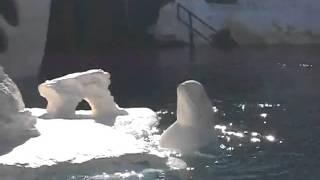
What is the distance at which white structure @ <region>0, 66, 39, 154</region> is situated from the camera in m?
10.8

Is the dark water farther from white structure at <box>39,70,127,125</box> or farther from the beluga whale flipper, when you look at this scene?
white structure at <box>39,70,127,125</box>

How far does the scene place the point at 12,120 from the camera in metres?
10.9

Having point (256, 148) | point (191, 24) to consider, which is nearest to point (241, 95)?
point (256, 148)

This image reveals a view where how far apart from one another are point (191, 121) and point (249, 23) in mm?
20628

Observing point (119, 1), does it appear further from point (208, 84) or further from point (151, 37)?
point (208, 84)

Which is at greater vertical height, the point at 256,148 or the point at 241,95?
the point at 241,95

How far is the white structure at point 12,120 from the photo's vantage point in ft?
35.3

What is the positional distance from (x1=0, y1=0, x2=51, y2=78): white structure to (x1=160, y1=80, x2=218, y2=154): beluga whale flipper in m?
11.6

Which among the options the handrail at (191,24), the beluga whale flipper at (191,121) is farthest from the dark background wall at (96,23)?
the beluga whale flipper at (191,121)

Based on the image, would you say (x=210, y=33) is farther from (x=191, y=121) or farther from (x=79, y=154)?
(x=79, y=154)

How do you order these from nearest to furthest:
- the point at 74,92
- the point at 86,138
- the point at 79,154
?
the point at 79,154, the point at 86,138, the point at 74,92

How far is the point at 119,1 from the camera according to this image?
31.6 meters

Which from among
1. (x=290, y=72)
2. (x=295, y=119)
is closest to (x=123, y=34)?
(x=290, y=72)

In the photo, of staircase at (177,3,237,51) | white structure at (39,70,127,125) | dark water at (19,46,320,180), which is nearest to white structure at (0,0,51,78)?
dark water at (19,46,320,180)
